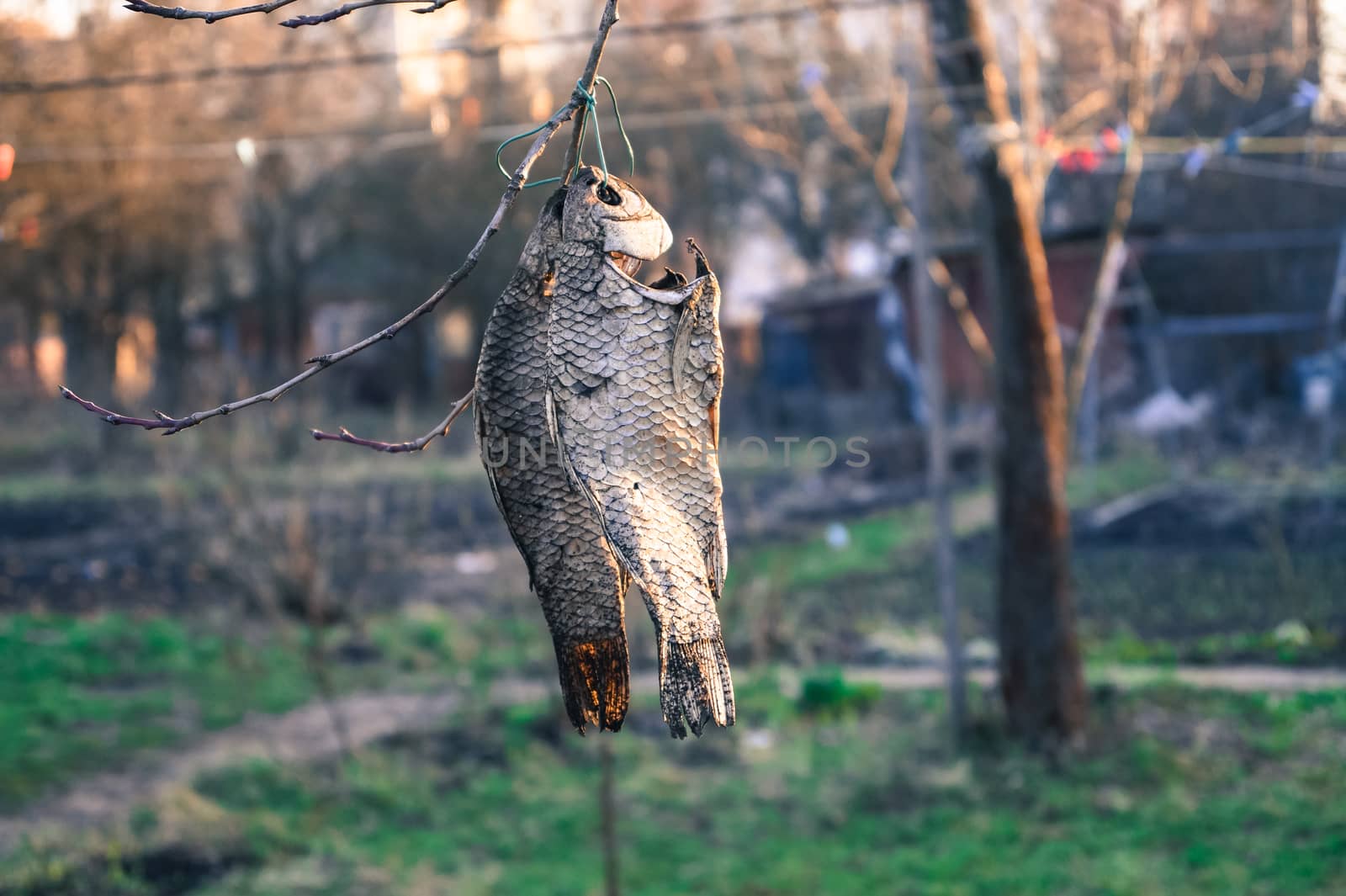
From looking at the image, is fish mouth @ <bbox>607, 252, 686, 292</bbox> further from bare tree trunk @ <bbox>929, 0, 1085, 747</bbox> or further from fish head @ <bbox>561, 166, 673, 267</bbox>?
bare tree trunk @ <bbox>929, 0, 1085, 747</bbox>

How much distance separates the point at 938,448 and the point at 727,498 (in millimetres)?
8628

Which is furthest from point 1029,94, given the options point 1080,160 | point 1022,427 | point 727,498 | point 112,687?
point 727,498

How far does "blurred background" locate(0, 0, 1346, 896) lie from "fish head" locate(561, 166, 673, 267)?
125cm

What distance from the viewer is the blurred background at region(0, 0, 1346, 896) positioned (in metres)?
6.52

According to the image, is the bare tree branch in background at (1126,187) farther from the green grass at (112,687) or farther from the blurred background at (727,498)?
the green grass at (112,687)

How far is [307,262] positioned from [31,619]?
15875 mm

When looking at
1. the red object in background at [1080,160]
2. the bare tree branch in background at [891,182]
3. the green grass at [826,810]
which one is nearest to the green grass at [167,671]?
the green grass at [826,810]

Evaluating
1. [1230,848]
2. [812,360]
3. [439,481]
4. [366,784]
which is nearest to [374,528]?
[439,481]

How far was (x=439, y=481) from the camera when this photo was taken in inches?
708

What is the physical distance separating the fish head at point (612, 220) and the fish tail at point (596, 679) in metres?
0.37

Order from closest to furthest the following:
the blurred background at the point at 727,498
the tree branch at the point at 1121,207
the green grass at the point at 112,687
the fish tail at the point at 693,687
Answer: the fish tail at the point at 693,687 < the blurred background at the point at 727,498 < the tree branch at the point at 1121,207 < the green grass at the point at 112,687

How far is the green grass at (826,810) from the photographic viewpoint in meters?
5.97

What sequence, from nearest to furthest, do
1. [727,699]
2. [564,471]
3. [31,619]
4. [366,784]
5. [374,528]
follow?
[727,699], [564,471], [366,784], [31,619], [374,528]

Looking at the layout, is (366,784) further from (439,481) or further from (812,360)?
(812,360)
